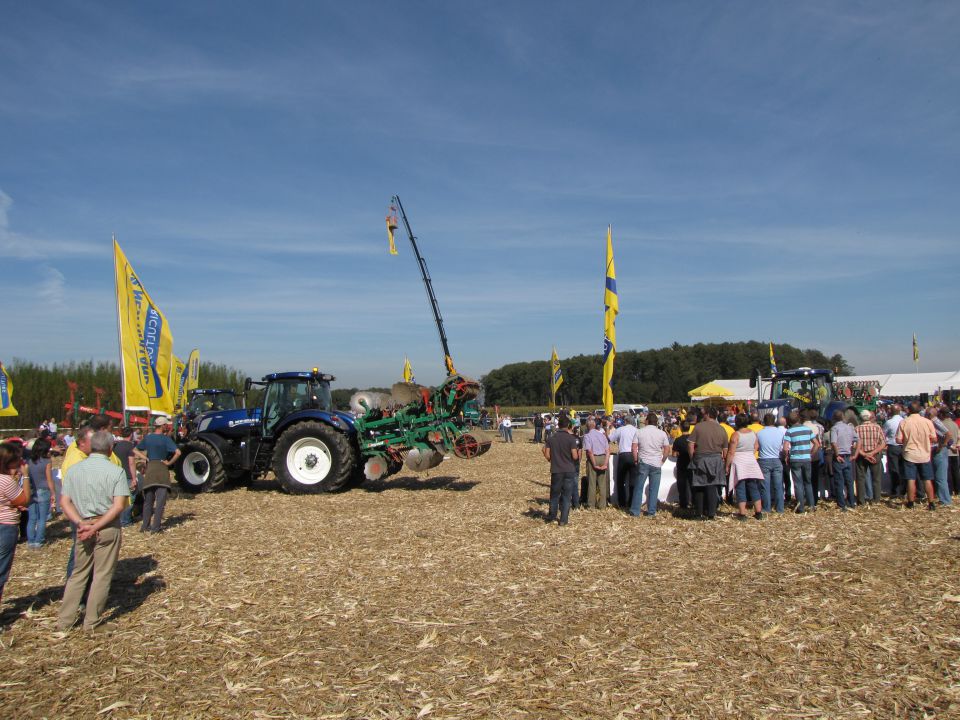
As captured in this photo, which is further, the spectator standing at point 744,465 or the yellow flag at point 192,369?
the yellow flag at point 192,369

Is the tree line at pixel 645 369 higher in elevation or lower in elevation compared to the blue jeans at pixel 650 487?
higher

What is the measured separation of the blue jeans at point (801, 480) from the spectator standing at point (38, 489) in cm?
999

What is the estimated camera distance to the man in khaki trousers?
5.50 meters

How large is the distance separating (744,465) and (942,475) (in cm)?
335

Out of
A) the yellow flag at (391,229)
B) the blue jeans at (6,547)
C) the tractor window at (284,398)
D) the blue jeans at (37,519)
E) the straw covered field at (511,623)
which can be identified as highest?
the yellow flag at (391,229)

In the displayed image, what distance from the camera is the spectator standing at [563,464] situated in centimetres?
893

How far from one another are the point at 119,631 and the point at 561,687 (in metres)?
3.63

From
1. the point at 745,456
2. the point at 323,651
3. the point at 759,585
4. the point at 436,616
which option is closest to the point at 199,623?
the point at 323,651

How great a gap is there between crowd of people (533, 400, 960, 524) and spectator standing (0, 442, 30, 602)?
5711mm

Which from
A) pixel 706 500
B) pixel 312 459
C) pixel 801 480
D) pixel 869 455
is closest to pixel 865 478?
pixel 869 455

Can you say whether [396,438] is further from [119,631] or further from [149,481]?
[119,631]

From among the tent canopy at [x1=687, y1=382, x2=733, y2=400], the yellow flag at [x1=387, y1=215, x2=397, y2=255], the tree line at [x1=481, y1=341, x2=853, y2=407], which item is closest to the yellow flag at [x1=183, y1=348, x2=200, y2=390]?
the yellow flag at [x1=387, y1=215, x2=397, y2=255]

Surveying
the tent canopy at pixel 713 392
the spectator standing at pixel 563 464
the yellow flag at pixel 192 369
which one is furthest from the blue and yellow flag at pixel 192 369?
the tent canopy at pixel 713 392

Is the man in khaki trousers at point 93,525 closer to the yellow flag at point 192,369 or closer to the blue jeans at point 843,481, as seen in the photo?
the blue jeans at point 843,481
